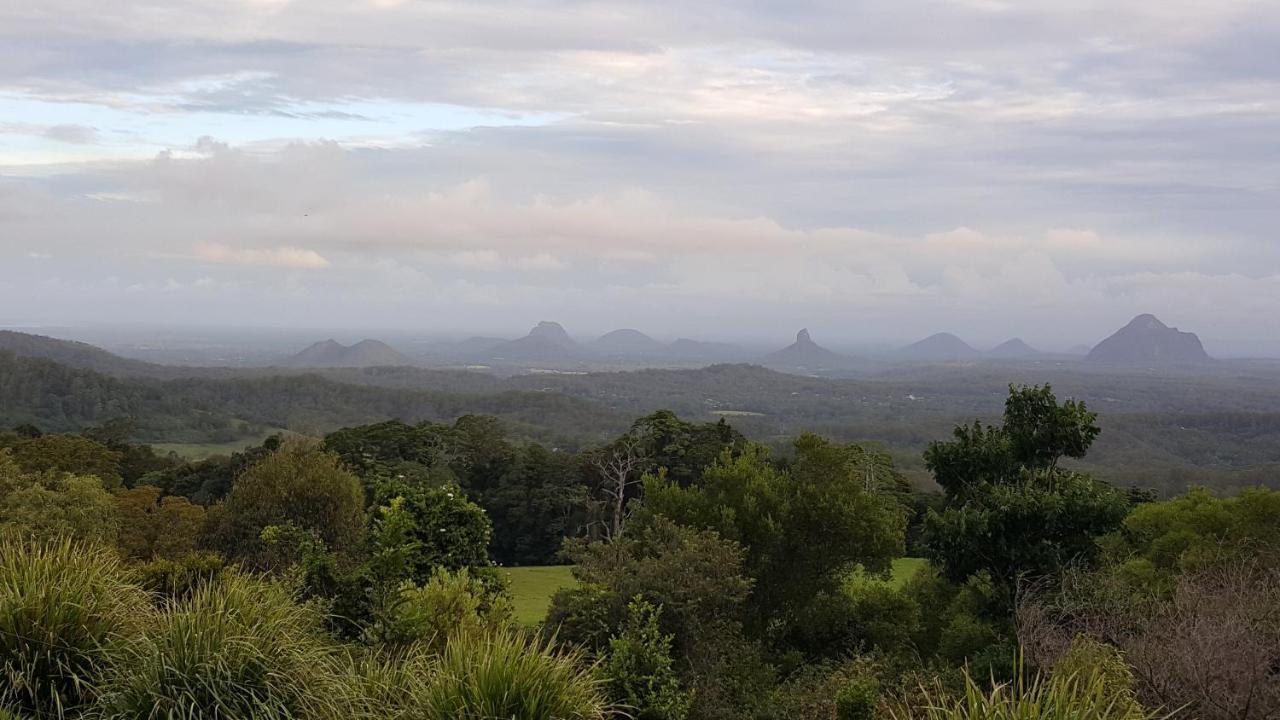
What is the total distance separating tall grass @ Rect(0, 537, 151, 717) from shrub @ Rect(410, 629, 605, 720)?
2765mm

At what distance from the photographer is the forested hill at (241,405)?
86.3 m

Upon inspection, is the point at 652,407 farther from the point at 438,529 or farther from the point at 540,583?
the point at 438,529

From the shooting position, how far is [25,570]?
732 cm

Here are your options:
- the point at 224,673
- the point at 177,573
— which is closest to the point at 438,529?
the point at 177,573

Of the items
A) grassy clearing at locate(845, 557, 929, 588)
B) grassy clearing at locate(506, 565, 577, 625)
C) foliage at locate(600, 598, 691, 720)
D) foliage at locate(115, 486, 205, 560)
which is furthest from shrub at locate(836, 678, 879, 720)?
foliage at locate(115, 486, 205, 560)

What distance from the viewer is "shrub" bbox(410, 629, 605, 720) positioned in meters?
6.37

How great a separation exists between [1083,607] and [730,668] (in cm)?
539

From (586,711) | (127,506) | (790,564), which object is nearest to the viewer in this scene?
(586,711)

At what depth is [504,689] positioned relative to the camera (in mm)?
6395

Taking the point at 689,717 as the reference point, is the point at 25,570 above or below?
above

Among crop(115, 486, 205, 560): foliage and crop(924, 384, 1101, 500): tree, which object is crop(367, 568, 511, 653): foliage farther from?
crop(115, 486, 205, 560): foliage

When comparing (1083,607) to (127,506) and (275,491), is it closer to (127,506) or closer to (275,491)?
(275,491)

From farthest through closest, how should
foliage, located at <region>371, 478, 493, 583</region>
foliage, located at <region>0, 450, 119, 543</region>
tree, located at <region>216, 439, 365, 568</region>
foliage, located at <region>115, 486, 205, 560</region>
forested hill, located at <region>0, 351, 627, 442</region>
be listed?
forested hill, located at <region>0, 351, 627, 442</region> < foliage, located at <region>115, 486, 205, 560</region> < tree, located at <region>216, 439, 365, 568</region> < foliage, located at <region>0, 450, 119, 543</region> < foliage, located at <region>371, 478, 493, 583</region>

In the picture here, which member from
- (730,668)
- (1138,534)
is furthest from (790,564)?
(1138,534)
